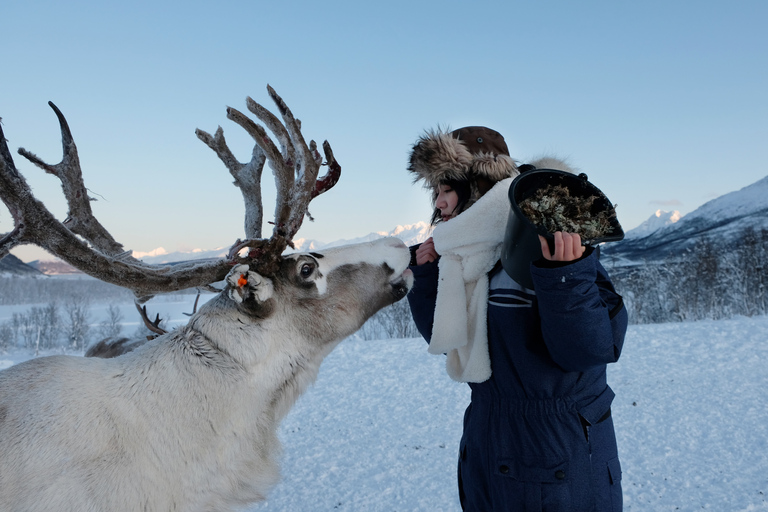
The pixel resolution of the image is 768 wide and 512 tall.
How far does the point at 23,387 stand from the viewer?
2201mm

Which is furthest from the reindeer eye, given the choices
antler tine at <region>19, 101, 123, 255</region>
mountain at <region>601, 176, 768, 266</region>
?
mountain at <region>601, 176, 768, 266</region>

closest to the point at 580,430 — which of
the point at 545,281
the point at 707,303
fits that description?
the point at 545,281

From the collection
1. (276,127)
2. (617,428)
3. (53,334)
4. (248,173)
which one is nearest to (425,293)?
(276,127)

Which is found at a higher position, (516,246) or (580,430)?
(516,246)

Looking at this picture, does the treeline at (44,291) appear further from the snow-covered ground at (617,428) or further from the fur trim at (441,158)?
the fur trim at (441,158)

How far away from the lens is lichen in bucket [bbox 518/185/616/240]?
2139 millimetres

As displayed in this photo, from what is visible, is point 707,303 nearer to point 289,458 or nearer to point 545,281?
point 289,458

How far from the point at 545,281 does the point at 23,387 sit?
236cm

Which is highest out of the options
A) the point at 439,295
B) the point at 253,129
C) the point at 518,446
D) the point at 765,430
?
the point at 253,129

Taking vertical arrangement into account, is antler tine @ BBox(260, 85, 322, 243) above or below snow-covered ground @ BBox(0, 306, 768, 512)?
above

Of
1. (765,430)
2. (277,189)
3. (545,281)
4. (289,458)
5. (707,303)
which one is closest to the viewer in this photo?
(545,281)

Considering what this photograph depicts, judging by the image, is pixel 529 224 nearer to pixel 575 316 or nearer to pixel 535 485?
pixel 575 316

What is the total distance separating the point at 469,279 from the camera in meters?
2.59

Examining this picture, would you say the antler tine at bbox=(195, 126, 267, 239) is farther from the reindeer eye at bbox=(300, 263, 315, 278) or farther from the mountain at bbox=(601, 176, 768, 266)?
the mountain at bbox=(601, 176, 768, 266)
